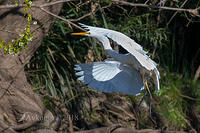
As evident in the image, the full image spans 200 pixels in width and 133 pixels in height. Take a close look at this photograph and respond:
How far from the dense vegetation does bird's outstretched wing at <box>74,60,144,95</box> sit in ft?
1.95

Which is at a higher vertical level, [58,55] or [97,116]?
[58,55]

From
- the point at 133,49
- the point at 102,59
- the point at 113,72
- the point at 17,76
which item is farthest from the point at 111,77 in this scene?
the point at 102,59

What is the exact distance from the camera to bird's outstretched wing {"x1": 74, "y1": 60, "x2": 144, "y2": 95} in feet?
9.88

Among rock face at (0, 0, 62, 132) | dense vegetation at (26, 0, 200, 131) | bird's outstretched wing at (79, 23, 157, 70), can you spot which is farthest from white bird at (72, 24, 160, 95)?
dense vegetation at (26, 0, 200, 131)

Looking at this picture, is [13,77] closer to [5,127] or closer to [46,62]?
[5,127]

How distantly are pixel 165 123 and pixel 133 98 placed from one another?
21.8 inches

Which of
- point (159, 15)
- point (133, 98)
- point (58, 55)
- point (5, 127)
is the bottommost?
point (133, 98)

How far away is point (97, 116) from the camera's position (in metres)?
4.26

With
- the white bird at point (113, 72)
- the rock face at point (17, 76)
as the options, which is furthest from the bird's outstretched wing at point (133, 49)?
the rock face at point (17, 76)

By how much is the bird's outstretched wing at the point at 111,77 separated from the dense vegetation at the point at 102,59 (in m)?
0.59

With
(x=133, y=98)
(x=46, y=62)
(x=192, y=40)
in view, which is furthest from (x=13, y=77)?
(x=192, y=40)

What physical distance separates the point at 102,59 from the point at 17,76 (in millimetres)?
1482

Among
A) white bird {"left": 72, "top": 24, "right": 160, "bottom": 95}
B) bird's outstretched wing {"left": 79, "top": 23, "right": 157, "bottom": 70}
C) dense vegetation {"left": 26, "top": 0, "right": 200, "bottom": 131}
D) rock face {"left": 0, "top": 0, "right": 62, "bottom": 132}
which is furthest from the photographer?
dense vegetation {"left": 26, "top": 0, "right": 200, "bottom": 131}

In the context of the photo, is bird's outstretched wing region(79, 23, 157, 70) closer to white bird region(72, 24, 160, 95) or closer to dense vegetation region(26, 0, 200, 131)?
white bird region(72, 24, 160, 95)
